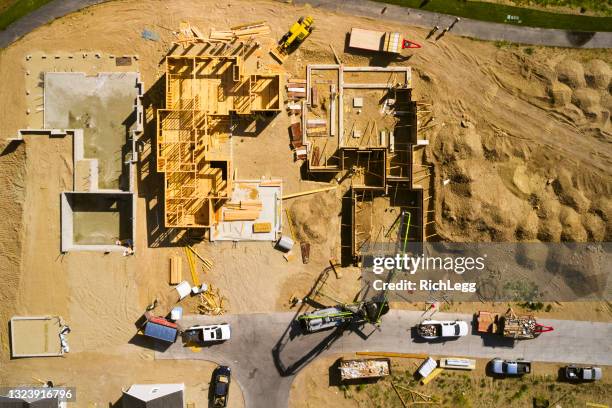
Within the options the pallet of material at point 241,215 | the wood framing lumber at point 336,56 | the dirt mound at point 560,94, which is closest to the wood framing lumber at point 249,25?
the wood framing lumber at point 336,56

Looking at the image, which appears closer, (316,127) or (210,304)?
(210,304)

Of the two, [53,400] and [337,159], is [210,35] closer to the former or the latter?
[337,159]

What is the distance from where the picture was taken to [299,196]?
79.1 feet

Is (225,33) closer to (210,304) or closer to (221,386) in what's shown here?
(210,304)

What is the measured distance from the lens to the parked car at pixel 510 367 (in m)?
23.8

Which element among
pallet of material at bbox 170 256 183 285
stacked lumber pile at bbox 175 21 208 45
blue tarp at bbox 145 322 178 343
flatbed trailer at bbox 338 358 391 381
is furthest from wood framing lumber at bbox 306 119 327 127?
blue tarp at bbox 145 322 178 343

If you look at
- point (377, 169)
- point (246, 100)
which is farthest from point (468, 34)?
point (246, 100)

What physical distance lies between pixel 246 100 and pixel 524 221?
17.0 m

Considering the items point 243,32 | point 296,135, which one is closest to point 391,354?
point 296,135

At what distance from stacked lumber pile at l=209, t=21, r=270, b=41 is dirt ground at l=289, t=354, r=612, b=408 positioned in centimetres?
1864

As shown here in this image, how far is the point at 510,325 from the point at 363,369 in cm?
856

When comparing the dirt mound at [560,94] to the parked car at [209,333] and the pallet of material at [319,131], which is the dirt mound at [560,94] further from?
the parked car at [209,333]

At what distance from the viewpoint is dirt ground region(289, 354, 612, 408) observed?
24.1 metres

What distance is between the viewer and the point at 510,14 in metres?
24.3
